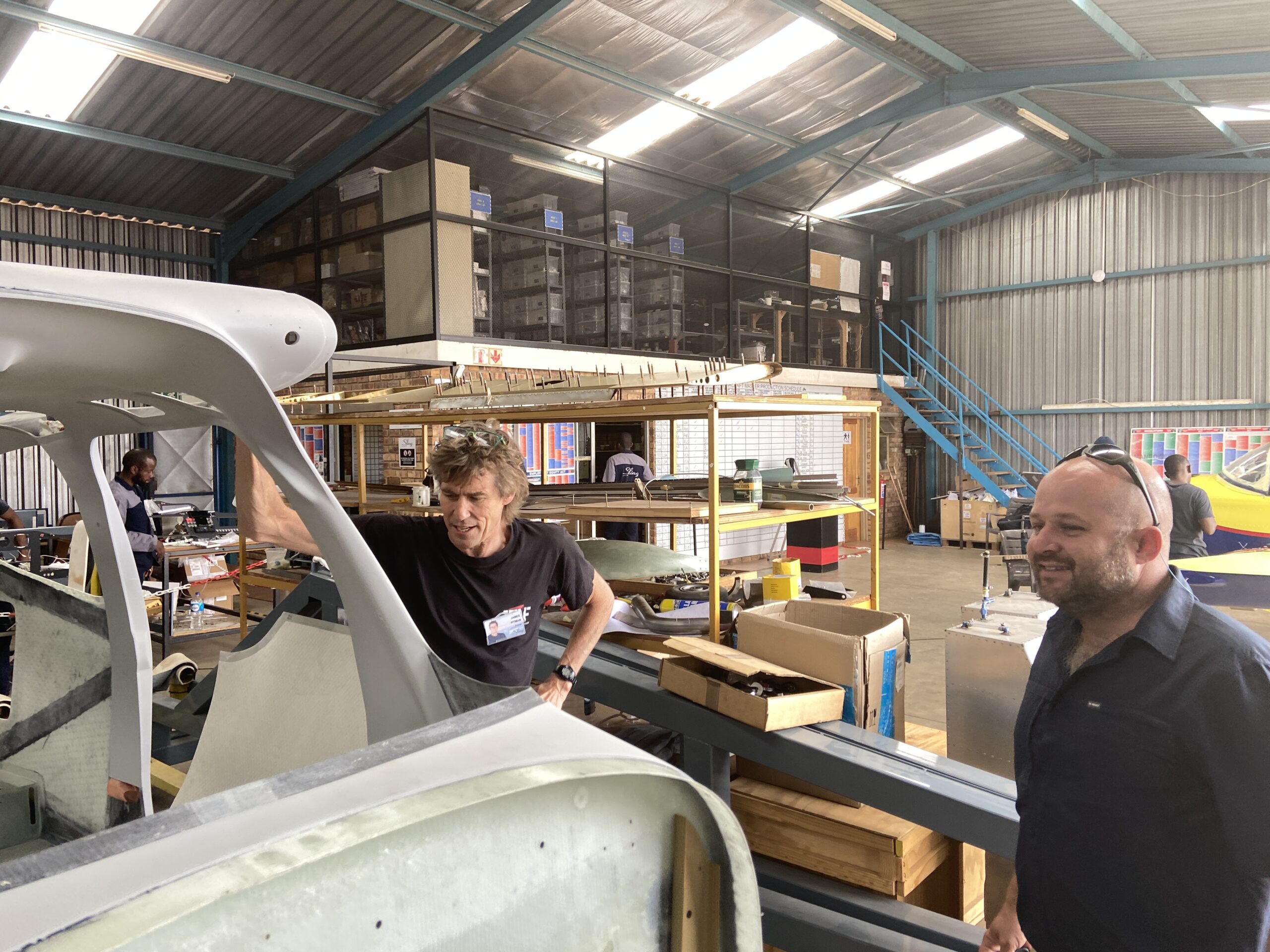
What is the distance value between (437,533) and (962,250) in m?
14.5

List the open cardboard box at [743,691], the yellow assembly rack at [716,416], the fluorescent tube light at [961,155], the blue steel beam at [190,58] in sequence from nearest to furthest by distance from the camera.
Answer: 1. the open cardboard box at [743,691]
2. the yellow assembly rack at [716,416]
3. the blue steel beam at [190,58]
4. the fluorescent tube light at [961,155]

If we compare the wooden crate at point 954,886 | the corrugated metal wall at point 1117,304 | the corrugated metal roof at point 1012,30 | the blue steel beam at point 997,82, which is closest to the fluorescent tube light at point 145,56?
the corrugated metal roof at point 1012,30

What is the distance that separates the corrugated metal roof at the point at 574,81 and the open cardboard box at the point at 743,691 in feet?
20.4

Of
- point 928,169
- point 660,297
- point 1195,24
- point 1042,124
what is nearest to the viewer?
point 1195,24

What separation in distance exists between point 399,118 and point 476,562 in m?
7.37

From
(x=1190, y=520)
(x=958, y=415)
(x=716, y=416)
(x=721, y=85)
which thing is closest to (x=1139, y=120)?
(x=958, y=415)

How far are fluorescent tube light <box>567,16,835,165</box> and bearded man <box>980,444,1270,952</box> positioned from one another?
7709 mm

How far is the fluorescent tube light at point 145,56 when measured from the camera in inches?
248

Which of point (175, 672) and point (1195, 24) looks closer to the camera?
point (175, 672)

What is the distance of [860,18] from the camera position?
775 centimetres

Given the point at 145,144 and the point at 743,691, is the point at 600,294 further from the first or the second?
the point at 743,691

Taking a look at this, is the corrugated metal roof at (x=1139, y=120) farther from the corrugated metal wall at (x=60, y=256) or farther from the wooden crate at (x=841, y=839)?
the corrugated metal wall at (x=60, y=256)

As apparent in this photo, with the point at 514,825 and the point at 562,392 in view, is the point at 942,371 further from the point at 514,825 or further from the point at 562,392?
the point at 514,825

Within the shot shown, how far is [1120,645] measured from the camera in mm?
1473
